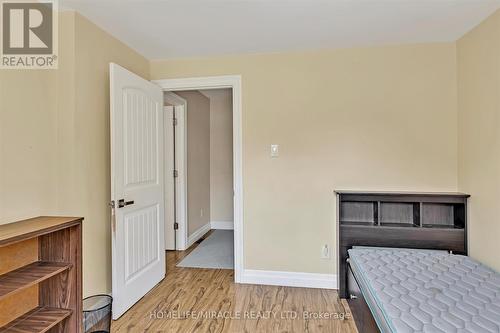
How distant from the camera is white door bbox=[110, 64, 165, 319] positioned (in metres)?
2.12

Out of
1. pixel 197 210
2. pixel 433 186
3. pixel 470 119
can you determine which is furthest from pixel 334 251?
pixel 197 210

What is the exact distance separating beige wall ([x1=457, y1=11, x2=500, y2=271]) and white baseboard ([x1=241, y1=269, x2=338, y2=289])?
3.95 ft

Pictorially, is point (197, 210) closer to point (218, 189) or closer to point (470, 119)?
point (218, 189)

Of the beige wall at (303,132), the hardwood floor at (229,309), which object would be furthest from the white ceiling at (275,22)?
the hardwood floor at (229,309)

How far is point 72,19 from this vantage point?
194cm

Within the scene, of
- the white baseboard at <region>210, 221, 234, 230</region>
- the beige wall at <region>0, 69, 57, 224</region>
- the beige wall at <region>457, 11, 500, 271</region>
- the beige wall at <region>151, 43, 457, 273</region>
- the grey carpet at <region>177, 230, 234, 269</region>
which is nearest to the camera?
the beige wall at <region>0, 69, 57, 224</region>

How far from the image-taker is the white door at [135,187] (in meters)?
2.12

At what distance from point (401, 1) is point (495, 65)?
0.81 metres

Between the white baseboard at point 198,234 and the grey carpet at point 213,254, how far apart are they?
0.43 ft

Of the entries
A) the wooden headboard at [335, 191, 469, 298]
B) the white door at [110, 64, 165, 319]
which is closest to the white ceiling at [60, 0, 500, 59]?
the white door at [110, 64, 165, 319]

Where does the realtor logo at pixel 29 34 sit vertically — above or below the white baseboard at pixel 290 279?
above

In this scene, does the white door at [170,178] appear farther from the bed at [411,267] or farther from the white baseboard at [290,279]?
the bed at [411,267]

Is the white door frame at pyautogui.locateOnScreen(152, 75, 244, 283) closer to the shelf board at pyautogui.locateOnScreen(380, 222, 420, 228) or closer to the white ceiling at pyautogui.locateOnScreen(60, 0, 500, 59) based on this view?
the white ceiling at pyautogui.locateOnScreen(60, 0, 500, 59)

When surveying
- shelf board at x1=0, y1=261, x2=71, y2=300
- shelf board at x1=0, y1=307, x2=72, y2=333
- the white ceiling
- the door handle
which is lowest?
shelf board at x1=0, y1=307, x2=72, y2=333
